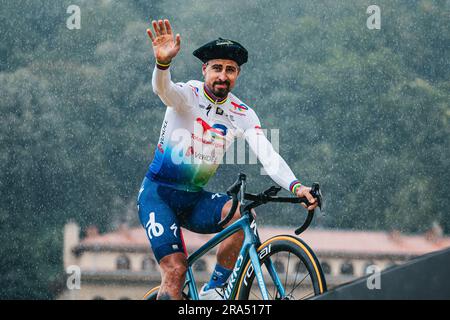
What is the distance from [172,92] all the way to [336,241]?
36.0m

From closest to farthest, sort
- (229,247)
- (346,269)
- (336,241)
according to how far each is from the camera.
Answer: (229,247) < (346,269) < (336,241)

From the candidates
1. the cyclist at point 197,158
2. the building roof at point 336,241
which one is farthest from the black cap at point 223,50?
the building roof at point 336,241

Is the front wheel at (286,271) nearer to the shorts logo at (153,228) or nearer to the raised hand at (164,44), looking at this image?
the shorts logo at (153,228)

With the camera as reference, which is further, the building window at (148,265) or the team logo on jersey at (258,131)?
the building window at (148,265)

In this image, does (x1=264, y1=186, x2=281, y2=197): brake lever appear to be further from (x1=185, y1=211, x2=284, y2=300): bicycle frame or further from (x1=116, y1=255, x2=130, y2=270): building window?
(x1=116, y1=255, x2=130, y2=270): building window

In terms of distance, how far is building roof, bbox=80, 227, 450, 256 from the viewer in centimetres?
3838

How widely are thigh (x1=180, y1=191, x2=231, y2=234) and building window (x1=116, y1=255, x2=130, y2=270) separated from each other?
3405 centimetres

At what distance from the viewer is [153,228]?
15.9 ft

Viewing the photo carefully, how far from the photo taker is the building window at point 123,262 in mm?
38719

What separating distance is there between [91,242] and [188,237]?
5.95 m

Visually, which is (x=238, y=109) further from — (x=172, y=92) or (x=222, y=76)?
(x=172, y=92)

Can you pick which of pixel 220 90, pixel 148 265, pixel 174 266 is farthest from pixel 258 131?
pixel 148 265

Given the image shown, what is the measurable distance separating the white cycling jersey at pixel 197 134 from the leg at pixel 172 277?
462 mm

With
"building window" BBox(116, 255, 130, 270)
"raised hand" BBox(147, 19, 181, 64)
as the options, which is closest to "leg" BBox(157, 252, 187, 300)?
"raised hand" BBox(147, 19, 181, 64)
